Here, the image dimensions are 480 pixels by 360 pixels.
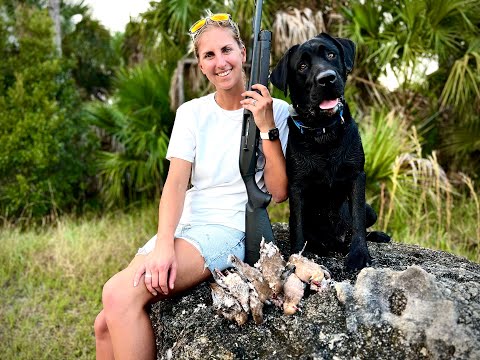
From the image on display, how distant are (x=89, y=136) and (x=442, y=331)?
6861mm

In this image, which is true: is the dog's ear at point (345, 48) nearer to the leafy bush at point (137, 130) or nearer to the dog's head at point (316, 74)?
the dog's head at point (316, 74)

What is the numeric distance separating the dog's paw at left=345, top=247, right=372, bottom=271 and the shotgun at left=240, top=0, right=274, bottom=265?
376mm

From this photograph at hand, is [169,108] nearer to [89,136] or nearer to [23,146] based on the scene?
[89,136]

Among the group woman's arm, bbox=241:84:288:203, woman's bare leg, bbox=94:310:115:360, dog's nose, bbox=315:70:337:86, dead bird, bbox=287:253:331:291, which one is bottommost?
woman's bare leg, bbox=94:310:115:360

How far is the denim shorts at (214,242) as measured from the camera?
2.53 meters

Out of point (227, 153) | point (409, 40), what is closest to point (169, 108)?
point (409, 40)

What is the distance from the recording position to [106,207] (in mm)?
8172

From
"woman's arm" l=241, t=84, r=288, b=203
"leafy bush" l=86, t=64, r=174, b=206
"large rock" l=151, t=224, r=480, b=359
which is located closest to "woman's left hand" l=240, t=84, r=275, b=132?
"woman's arm" l=241, t=84, r=288, b=203

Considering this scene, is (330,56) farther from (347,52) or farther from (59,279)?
(59,279)

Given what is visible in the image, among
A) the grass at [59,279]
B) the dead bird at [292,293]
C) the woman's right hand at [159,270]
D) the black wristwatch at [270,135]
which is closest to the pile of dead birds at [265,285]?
the dead bird at [292,293]

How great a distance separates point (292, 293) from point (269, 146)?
0.74 metres

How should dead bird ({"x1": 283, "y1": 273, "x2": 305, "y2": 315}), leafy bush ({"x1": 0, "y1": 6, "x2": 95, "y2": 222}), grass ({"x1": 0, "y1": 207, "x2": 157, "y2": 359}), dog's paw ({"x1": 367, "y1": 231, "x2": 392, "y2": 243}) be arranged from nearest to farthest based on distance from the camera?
dead bird ({"x1": 283, "y1": 273, "x2": 305, "y2": 315})
dog's paw ({"x1": 367, "y1": 231, "x2": 392, "y2": 243})
grass ({"x1": 0, "y1": 207, "x2": 157, "y2": 359})
leafy bush ({"x1": 0, "y1": 6, "x2": 95, "y2": 222})

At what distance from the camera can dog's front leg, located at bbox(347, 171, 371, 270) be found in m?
2.46

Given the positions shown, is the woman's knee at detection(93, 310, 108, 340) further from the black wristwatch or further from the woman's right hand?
the black wristwatch
